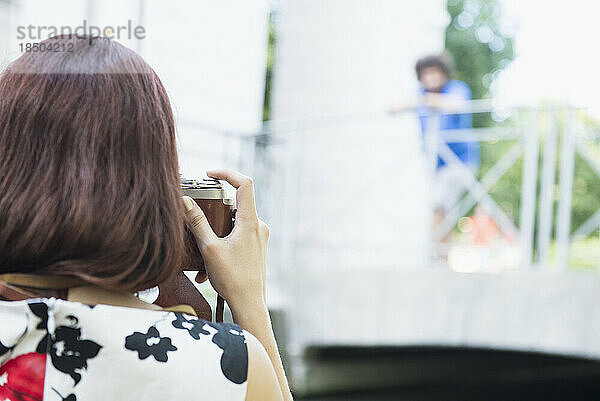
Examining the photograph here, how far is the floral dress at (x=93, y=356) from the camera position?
25.9 inches

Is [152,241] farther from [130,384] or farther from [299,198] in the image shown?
[299,198]

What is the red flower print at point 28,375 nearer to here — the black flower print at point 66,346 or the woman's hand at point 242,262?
the black flower print at point 66,346

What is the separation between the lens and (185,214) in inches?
29.3

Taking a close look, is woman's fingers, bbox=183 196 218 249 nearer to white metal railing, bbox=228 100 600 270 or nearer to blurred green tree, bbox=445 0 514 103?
white metal railing, bbox=228 100 600 270

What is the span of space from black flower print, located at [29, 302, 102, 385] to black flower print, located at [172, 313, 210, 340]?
6cm

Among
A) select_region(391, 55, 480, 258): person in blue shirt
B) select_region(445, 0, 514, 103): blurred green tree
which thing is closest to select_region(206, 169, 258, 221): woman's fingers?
select_region(391, 55, 480, 258): person in blue shirt

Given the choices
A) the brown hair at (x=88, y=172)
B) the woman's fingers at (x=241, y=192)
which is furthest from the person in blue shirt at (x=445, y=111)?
the brown hair at (x=88, y=172)

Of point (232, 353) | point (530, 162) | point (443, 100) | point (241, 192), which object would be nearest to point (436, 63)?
point (443, 100)

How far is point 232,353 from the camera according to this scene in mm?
699

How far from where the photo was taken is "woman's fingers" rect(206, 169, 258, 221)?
0.79 m

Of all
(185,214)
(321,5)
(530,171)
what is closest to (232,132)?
(530,171)

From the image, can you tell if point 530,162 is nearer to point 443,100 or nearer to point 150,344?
point 443,100

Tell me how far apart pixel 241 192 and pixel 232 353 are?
148 mm

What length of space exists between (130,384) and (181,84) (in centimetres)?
84
